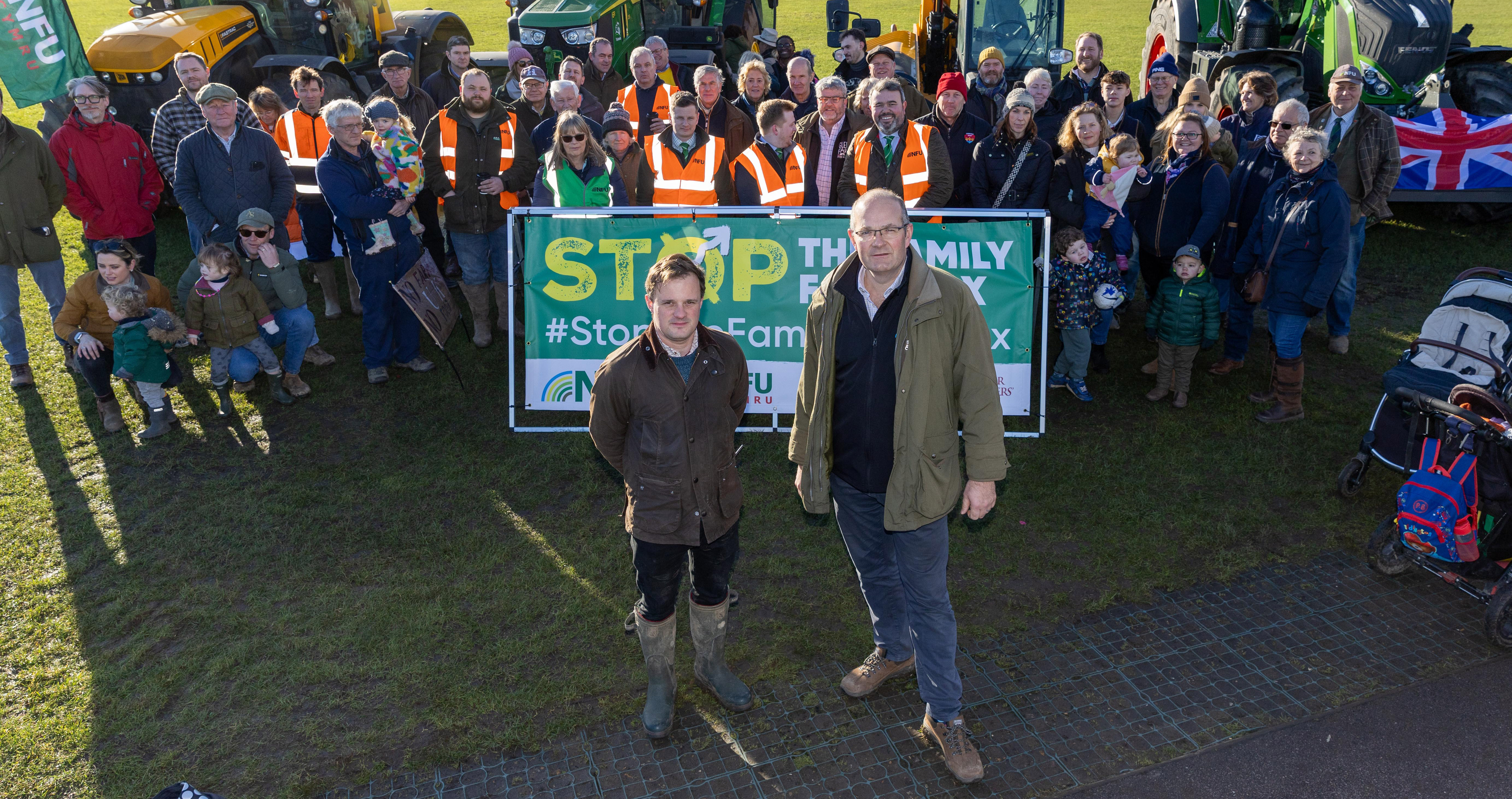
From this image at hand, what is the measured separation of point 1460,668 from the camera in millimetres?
4543

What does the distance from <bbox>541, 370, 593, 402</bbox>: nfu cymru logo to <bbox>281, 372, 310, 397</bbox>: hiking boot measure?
213cm

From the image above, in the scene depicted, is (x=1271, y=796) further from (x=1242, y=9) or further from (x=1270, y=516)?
(x=1242, y=9)

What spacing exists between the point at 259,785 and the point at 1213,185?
6.91 meters

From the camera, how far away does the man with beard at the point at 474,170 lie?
311 inches

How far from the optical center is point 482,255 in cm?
811

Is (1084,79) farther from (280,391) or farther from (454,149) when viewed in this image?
(280,391)

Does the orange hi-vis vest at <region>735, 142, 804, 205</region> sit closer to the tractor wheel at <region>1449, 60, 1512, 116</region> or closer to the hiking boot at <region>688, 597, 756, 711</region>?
the hiking boot at <region>688, 597, 756, 711</region>

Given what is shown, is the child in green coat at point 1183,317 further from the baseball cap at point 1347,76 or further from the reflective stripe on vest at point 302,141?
the reflective stripe on vest at point 302,141

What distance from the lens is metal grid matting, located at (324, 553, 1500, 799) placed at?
400cm

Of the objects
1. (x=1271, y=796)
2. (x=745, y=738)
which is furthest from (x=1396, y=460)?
(x=745, y=738)

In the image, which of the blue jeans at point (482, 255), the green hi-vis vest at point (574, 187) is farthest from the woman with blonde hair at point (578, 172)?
the blue jeans at point (482, 255)

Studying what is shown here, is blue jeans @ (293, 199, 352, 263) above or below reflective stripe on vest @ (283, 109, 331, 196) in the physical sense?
below

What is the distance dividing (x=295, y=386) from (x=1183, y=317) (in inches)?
258

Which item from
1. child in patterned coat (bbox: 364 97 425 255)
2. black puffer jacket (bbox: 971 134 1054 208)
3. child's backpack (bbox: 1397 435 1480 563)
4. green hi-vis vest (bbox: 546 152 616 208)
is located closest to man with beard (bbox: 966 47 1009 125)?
black puffer jacket (bbox: 971 134 1054 208)
